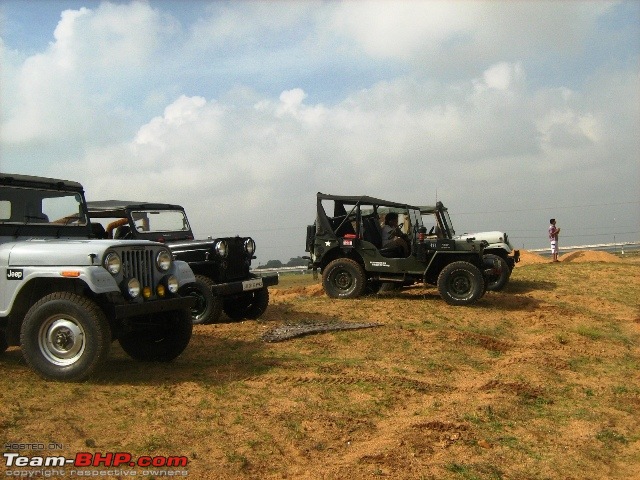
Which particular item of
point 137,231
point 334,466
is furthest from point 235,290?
point 334,466

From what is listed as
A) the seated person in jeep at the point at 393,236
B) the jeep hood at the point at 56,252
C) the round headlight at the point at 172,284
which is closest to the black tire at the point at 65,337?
the jeep hood at the point at 56,252

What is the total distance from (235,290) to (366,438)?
4553 millimetres

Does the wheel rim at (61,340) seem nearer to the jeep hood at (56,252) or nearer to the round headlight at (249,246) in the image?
the jeep hood at (56,252)

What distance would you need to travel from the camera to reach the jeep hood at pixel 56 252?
230 inches

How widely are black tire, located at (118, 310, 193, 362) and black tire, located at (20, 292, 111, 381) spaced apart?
0.98 meters

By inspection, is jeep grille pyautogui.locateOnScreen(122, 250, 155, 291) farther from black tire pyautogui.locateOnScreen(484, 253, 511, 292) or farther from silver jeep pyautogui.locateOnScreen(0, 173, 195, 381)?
black tire pyautogui.locateOnScreen(484, 253, 511, 292)

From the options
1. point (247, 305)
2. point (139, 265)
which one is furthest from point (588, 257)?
point (139, 265)

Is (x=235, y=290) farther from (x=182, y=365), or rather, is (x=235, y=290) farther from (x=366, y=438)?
(x=366, y=438)

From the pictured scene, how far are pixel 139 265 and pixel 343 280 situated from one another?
273 inches

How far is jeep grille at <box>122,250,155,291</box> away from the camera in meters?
6.13

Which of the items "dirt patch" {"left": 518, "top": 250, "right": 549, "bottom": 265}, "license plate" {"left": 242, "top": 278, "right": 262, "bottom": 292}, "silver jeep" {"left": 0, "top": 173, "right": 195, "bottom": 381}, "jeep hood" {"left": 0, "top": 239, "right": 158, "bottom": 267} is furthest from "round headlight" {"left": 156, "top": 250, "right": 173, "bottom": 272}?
"dirt patch" {"left": 518, "top": 250, "right": 549, "bottom": 265}

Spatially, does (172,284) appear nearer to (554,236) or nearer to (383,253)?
(383,253)

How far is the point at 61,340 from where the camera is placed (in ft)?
18.9

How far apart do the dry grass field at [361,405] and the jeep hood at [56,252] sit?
104cm
